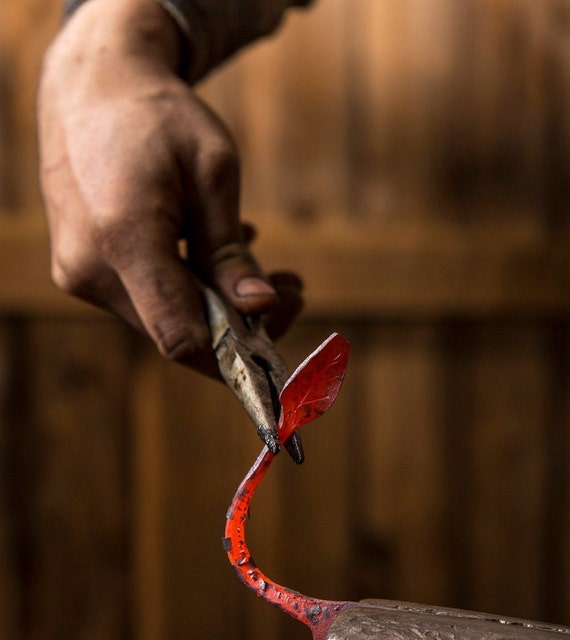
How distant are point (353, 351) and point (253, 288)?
0.74m

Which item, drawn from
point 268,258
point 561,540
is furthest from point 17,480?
point 561,540

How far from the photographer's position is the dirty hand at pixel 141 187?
0.55 metres

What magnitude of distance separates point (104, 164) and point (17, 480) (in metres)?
0.81

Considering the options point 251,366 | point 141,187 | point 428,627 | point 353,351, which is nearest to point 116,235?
point 141,187

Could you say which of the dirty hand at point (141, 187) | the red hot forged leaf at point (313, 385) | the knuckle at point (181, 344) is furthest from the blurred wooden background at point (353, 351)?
the red hot forged leaf at point (313, 385)

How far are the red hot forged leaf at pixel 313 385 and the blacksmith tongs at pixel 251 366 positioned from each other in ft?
0.04

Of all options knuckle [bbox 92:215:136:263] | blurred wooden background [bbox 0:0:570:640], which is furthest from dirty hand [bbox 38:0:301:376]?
blurred wooden background [bbox 0:0:570:640]

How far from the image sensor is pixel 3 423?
1253 mm

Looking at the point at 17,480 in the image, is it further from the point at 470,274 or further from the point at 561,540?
the point at 561,540

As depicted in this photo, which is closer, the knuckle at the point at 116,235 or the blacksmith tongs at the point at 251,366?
the blacksmith tongs at the point at 251,366

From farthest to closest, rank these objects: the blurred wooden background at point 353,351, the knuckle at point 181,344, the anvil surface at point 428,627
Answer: the blurred wooden background at point 353,351 → the knuckle at point 181,344 → the anvil surface at point 428,627

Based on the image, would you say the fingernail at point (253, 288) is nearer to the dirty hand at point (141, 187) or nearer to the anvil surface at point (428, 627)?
the dirty hand at point (141, 187)

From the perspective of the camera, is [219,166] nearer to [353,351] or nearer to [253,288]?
[253,288]

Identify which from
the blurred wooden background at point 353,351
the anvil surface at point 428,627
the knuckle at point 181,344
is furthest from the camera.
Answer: the blurred wooden background at point 353,351
